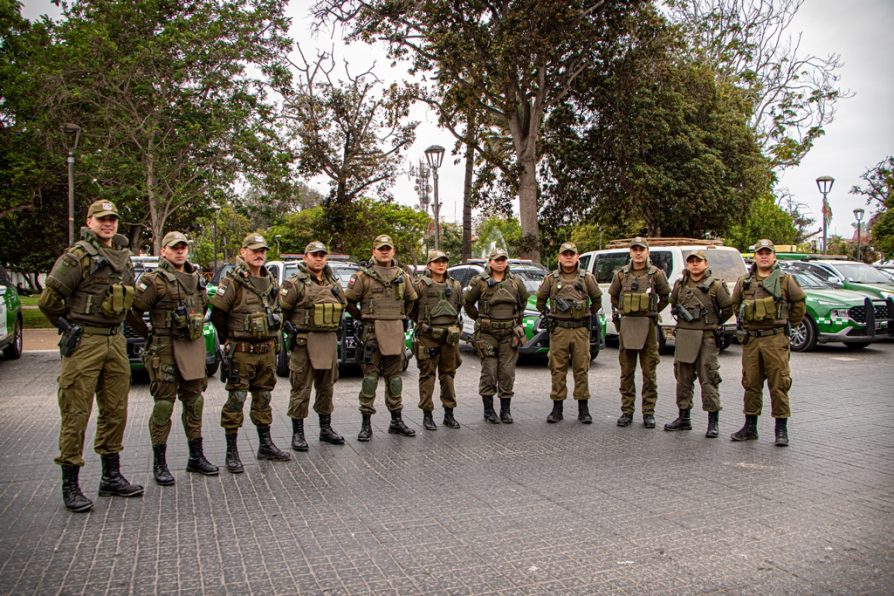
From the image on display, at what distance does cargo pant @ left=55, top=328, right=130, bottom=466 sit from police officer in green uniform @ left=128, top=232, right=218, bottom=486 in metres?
0.29

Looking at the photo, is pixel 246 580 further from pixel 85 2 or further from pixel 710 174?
pixel 710 174

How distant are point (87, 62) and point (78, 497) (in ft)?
57.9

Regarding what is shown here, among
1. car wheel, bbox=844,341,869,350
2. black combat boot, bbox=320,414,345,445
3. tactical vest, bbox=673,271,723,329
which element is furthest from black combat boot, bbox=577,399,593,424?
car wheel, bbox=844,341,869,350

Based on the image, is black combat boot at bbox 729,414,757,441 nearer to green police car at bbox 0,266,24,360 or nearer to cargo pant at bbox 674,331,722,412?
cargo pant at bbox 674,331,722,412

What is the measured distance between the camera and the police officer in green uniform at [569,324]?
7.82 m

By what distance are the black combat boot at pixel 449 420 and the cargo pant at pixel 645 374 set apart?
182 centimetres

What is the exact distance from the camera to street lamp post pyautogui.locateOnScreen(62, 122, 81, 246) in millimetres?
17922

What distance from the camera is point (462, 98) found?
20.8m

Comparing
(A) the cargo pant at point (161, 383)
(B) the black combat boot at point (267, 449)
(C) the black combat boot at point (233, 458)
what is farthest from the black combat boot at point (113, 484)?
(B) the black combat boot at point (267, 449)

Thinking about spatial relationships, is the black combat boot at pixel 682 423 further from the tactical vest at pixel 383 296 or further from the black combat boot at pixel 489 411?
the tactical vest at pixel 383 296

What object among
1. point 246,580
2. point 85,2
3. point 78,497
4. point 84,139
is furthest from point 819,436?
point 85,2

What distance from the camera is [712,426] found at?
23.3 ft

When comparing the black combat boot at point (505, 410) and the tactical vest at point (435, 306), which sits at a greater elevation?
the tactical vest at point (435, 306)

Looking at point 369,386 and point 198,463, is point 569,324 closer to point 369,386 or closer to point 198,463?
point 369,386
